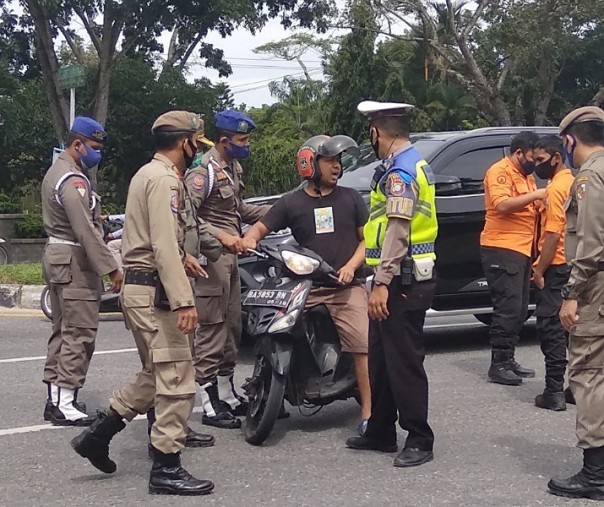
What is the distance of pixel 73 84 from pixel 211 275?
23.6ft

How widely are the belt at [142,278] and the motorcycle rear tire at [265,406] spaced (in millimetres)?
1052

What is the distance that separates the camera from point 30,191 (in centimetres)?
2630

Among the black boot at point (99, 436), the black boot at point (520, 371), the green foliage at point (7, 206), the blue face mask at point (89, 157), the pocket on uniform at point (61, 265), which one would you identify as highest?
the blue face mask at point (89, 157)

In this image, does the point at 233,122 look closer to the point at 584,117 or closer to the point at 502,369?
the point at 584,117

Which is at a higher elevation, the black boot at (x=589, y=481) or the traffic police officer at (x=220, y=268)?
the traffic police officer at (x=220, y=268)

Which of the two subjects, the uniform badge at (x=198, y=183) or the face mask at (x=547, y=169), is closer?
the uniform badge at (x=198, y=183)

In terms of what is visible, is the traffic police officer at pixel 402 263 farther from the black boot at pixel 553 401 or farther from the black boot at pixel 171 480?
the black boot at pixel 553 401

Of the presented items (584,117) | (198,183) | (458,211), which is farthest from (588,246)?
(458,211)

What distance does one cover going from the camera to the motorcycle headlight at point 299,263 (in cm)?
548

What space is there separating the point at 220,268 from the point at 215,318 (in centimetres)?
32

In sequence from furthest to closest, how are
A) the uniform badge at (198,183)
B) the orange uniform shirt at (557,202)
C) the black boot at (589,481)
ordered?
the orange uniform shirt at (557,202)
the uniform badge at (198,183)
the black boot at (589,481)

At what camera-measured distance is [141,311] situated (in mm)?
4680

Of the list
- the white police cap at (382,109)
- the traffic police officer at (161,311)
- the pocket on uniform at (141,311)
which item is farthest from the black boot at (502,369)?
the pocket on uniform at (141,311)

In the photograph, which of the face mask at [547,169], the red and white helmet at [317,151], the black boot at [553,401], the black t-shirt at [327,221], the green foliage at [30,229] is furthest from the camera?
the green foliage at [30,229]
